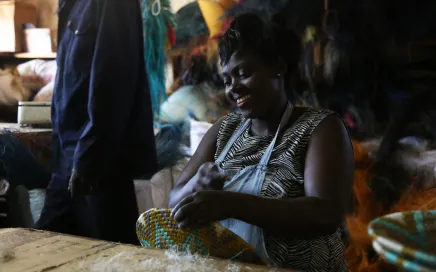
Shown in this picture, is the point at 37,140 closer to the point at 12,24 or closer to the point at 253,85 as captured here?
the point at 12,24

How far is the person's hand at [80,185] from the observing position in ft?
5.34

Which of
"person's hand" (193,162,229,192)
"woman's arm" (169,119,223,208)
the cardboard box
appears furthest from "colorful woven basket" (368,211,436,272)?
the cardboard box

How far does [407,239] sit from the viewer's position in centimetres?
57

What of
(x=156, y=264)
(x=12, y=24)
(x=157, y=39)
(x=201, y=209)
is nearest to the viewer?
(x=156, y=264)

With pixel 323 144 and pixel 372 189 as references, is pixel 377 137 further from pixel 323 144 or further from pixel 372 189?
pixel 323 144

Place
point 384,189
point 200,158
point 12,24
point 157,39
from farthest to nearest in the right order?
point 12,24, point 157,39, point 384,189, point 200,158

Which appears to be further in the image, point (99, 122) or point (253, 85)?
point (99, 122)

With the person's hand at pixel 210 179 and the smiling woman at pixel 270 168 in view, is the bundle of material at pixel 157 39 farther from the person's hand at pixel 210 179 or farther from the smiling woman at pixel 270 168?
Answer: the person's hand at pixel 210 179

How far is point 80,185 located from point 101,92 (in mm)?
346

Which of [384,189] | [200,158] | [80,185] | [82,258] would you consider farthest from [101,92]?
[384,189]

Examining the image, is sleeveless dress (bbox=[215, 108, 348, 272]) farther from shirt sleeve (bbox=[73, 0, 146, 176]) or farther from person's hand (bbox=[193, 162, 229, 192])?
shirt sleeve (bbox=[73, 0, 146, 176])

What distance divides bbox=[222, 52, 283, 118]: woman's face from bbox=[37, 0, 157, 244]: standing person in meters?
0.56

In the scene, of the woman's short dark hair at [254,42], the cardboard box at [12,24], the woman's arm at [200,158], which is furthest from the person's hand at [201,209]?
the cardboard box at [12,24]

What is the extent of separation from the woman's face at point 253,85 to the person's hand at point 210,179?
0.22m
